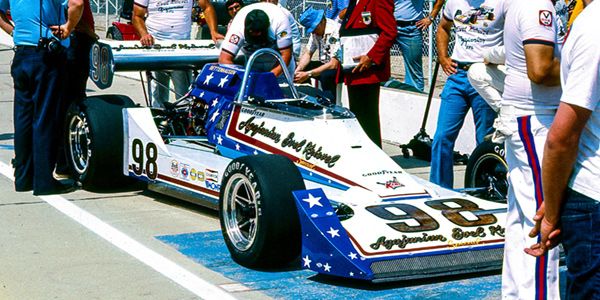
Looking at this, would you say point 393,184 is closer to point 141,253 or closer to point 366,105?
point 141,253

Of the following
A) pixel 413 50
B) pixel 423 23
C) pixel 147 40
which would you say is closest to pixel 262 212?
pixel 147 40

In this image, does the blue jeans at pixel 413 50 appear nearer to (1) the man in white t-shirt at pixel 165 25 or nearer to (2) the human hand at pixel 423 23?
(2) the human hand at pixel 423 23

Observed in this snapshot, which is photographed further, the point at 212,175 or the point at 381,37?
the point at 381,37

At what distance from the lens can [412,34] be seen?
34.8ft

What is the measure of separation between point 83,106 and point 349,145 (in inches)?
102

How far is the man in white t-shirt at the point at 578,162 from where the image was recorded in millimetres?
2770

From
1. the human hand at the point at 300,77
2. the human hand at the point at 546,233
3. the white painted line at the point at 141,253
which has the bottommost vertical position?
the white painted line at the point at 141,253

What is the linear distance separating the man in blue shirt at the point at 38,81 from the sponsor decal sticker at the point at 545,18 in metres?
4.17

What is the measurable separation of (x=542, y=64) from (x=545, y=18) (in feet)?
0.82

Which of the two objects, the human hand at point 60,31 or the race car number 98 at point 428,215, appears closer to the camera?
the race car number 98 at point 428,215

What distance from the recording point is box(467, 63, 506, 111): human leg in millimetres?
5700

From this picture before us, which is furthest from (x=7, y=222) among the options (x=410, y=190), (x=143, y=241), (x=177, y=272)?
(x=410, y=190)

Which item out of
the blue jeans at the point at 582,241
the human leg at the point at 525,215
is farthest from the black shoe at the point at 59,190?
the blue jeans at the point at 582,241

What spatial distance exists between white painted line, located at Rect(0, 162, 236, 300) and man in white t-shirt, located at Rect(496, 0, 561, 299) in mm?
1568
